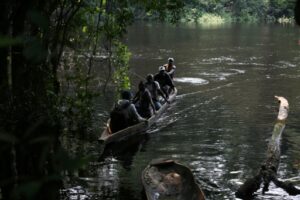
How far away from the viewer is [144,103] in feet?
49.6

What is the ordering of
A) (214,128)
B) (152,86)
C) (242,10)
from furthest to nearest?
(242,10)
(152,86)
(214,128)

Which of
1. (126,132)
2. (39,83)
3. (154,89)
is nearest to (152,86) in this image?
(154,89)

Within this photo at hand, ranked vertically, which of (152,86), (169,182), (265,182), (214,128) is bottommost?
(214,128)

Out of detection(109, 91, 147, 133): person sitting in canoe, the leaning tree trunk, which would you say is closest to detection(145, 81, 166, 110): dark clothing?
detection(109, 91, 147, 133): person sitting in canoe

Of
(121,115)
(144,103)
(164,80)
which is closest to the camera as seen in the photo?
(121,115)

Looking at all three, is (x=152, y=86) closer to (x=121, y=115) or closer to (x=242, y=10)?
(x=121, y=115)

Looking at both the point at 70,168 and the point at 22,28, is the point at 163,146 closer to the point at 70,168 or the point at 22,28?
the point at 22,28

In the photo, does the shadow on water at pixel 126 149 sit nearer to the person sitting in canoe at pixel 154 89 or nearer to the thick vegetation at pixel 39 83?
the thick vegetation at pixel 39 83

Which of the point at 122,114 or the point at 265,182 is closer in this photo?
the point at 265,182

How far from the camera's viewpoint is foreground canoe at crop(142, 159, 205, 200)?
8141 millimetres

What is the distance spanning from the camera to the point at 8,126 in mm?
5820

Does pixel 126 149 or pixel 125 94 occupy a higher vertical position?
pixel 125 94

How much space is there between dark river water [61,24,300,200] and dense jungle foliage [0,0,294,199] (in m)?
1.69

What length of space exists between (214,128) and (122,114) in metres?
3.49
